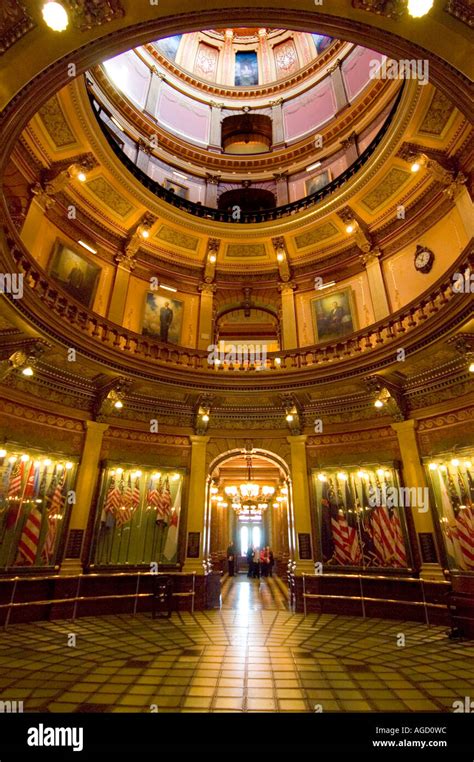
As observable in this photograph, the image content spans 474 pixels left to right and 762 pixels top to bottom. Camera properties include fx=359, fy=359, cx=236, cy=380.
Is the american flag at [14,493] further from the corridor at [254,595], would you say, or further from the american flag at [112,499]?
the corridor at [254,595]

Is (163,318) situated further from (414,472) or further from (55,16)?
(414,472)

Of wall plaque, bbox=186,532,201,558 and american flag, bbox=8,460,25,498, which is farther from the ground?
american flag, bbox=8,460,25,498

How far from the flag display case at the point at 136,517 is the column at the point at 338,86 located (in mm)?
14876

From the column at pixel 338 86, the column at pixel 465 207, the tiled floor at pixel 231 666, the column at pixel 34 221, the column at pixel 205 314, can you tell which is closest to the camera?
the tiled floor at pixel 231 666

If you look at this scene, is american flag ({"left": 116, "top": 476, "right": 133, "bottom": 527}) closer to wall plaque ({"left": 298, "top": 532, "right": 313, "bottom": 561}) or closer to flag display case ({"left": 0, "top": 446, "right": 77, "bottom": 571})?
flag display case ({"left": 0, "top": 446, "right": 77, "bottom": 571})

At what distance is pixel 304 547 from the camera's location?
31.2 ft

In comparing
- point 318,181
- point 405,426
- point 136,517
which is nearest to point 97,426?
point 136,517

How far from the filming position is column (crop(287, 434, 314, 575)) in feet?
31.0

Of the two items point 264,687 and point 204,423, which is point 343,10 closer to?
point 264,687

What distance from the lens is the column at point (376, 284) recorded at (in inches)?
395

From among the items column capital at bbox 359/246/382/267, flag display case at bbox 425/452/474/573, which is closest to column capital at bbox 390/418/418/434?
flag display case at bbox 425/452/474/573

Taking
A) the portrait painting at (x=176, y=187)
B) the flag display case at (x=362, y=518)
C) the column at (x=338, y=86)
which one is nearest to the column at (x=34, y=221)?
the portrait painting at (x=176, y=187)

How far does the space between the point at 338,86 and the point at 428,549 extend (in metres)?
16.8

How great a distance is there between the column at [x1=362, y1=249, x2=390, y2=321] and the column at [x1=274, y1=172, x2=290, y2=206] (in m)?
5.15
